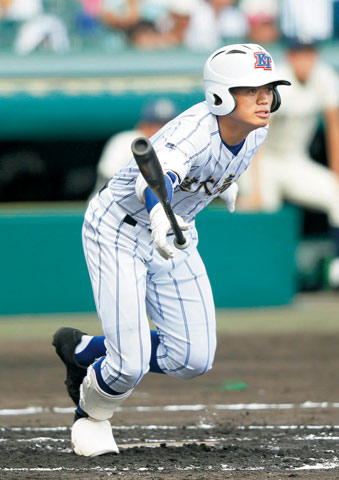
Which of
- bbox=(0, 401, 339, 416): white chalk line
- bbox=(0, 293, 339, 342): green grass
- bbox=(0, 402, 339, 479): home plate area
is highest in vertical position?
bbox=(0, 402, 339, 479): home plate area

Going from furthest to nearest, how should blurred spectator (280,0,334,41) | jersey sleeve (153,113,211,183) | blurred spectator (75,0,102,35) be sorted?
blurred spectator (75,0,102,35)
blurred spectator (280,0,334,41)
jersey sleeve (153,113,211,183)

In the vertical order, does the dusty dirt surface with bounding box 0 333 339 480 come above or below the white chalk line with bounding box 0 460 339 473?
below

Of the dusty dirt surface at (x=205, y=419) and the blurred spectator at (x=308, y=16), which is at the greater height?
the blurred spectator at (x=308, y=16)

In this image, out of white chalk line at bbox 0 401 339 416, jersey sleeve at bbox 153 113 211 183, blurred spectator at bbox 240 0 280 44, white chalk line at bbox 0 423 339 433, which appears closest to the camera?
jersey sleeve at bbox 153 113 211 183

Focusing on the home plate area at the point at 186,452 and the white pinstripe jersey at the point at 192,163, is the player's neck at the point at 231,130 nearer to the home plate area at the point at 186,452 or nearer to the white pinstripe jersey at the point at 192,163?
the white pinstripe jersey at the point at 192,163

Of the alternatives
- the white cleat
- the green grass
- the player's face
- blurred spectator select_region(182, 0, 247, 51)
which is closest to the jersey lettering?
the player's face

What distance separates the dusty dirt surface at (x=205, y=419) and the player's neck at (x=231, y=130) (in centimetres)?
146

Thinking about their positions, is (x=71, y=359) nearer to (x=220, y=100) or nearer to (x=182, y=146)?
(x=182, y=146)

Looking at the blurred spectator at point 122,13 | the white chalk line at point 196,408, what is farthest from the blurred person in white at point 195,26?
the white chalk line at point 196,408

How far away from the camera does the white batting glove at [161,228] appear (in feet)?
14.0

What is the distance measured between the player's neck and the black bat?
1.96 feet

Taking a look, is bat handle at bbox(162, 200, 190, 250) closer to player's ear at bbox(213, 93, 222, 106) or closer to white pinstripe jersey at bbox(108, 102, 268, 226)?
white pinstripe jersey at bbox(108, 102, 268, 226)

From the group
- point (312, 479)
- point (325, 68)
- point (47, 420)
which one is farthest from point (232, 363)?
point (325, 68)

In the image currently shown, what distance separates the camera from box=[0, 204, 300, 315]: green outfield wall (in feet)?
33.6
